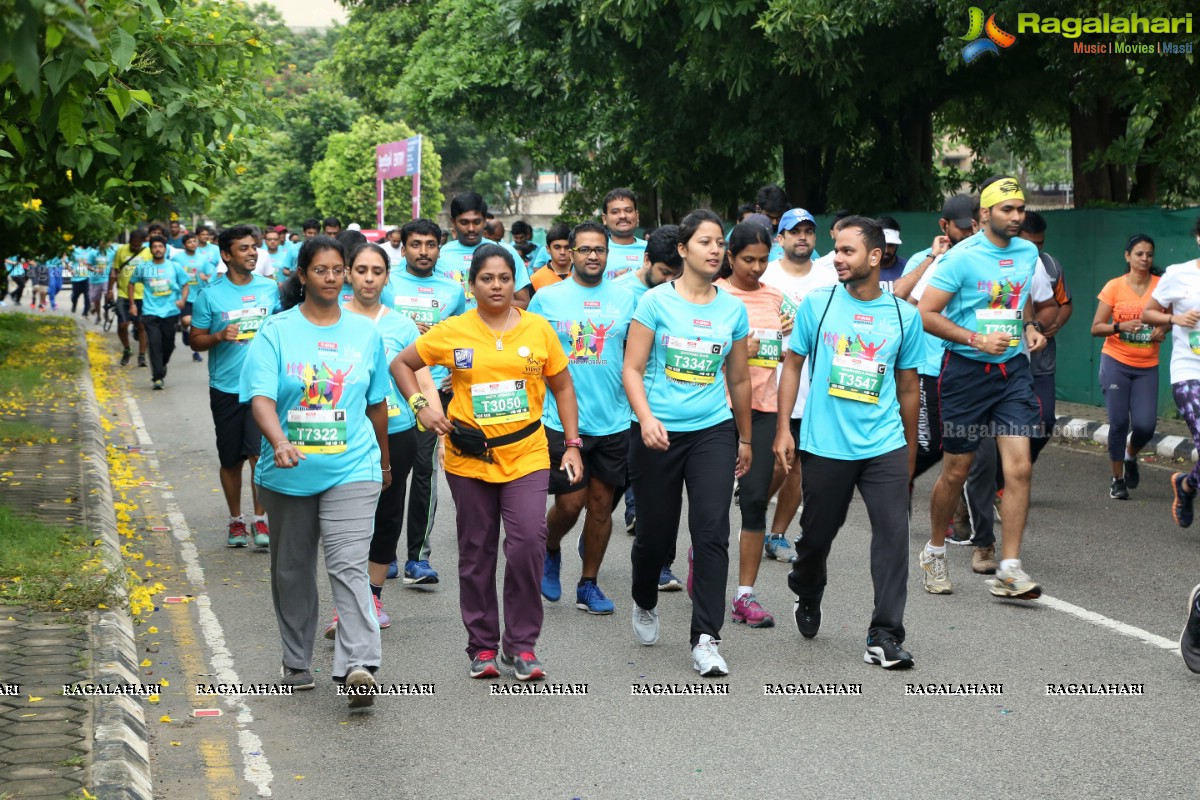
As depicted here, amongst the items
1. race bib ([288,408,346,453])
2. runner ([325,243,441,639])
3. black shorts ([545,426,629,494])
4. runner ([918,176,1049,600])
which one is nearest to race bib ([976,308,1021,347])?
runner ([918,176,1049,600])

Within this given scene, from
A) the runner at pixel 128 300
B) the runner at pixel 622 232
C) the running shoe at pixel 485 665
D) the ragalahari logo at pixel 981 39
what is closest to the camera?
the running shoe at pixel 485 665

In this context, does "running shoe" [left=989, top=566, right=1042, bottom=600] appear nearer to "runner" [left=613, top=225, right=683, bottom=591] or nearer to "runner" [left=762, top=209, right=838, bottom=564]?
"runner" [left=762, top=209, right=838, bottom=564]

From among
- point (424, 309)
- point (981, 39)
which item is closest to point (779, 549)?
point (424, 309)

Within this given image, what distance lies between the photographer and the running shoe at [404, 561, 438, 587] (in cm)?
864

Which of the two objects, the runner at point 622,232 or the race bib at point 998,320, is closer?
the race bib at point 998,320

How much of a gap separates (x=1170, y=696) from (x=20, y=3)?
5.06 metres

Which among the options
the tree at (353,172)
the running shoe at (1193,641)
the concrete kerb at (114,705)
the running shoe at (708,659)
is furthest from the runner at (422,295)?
the tree at (353,172)

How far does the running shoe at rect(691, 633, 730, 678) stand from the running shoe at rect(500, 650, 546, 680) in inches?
25.7

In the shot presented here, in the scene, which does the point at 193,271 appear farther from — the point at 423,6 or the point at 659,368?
the point at 423,6

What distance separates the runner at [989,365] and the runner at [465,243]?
2.87m

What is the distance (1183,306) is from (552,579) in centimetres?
404

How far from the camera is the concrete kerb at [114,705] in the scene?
5207 mm

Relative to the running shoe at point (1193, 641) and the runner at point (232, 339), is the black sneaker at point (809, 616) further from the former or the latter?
the runner at point (232, 339)

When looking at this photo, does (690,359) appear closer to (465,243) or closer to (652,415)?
(652,415)
